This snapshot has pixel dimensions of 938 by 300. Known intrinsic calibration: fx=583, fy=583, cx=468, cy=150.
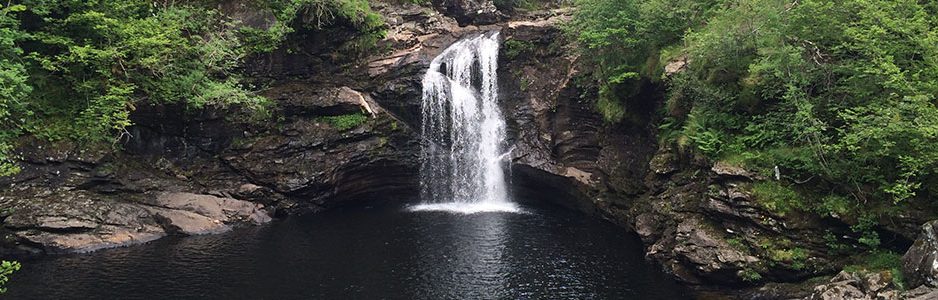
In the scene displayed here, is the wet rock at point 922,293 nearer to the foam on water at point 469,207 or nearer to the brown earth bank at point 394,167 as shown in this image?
the brown earth bank at point 394,167

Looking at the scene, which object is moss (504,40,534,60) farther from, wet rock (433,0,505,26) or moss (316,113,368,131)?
moss (316,113,368,131)

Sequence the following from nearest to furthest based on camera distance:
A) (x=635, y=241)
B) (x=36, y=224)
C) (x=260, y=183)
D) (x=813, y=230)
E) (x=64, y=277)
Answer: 1. (x=813, y=230)
2. (x=64, y=277)
3. (x=36, y=224)
4. (x=635, y=241)
5. (x=260, y=183)

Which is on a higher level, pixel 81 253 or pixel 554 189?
pixel 554 189

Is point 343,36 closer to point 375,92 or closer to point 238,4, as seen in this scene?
point 375,92

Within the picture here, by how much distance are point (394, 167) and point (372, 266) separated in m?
11.9

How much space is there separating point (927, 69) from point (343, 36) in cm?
2653

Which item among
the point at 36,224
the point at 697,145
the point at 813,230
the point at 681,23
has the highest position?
the point at 681,23

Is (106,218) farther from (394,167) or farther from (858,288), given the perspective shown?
(858,288)

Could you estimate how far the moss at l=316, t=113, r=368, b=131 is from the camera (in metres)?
31.9

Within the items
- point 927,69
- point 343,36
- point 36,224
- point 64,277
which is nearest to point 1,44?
point 36,224

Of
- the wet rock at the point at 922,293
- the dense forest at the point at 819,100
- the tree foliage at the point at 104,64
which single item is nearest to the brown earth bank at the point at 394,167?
the dense forest at the point at 819,100

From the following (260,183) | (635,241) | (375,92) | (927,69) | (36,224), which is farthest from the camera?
(375,92)

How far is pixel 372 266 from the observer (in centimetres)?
2189

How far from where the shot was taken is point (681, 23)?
26000mm
